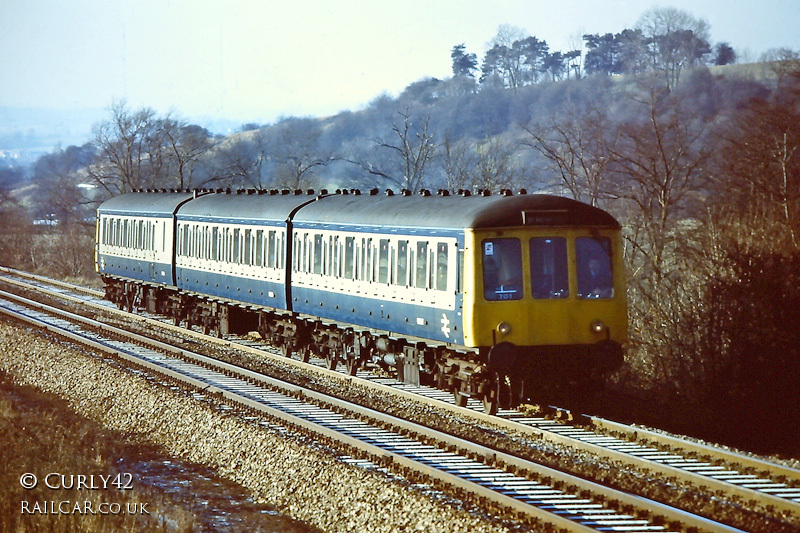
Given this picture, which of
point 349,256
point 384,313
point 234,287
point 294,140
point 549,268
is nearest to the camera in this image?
point 549,268

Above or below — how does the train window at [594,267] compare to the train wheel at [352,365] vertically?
above

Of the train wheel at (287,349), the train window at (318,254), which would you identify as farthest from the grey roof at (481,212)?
the train wheel at (287,349)

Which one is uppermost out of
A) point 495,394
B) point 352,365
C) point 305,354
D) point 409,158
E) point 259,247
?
point 409,158

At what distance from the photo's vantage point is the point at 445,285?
50.9 feet

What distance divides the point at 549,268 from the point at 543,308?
0.59 metres

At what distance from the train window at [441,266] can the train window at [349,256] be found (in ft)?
10.8

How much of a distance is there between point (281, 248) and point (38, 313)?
13308 mm

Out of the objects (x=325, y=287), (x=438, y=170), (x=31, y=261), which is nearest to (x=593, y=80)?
(x=438, y=170)

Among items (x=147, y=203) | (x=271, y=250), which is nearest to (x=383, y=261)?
(x=271, y=250)

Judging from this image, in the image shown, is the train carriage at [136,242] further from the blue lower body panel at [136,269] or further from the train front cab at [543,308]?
the train front cab at [543,308]

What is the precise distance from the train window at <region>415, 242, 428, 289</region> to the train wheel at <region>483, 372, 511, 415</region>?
1.88m

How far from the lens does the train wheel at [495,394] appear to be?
15289 millimetres

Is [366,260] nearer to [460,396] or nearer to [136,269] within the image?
[460,396]

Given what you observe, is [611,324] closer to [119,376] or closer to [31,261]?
[119,376]
